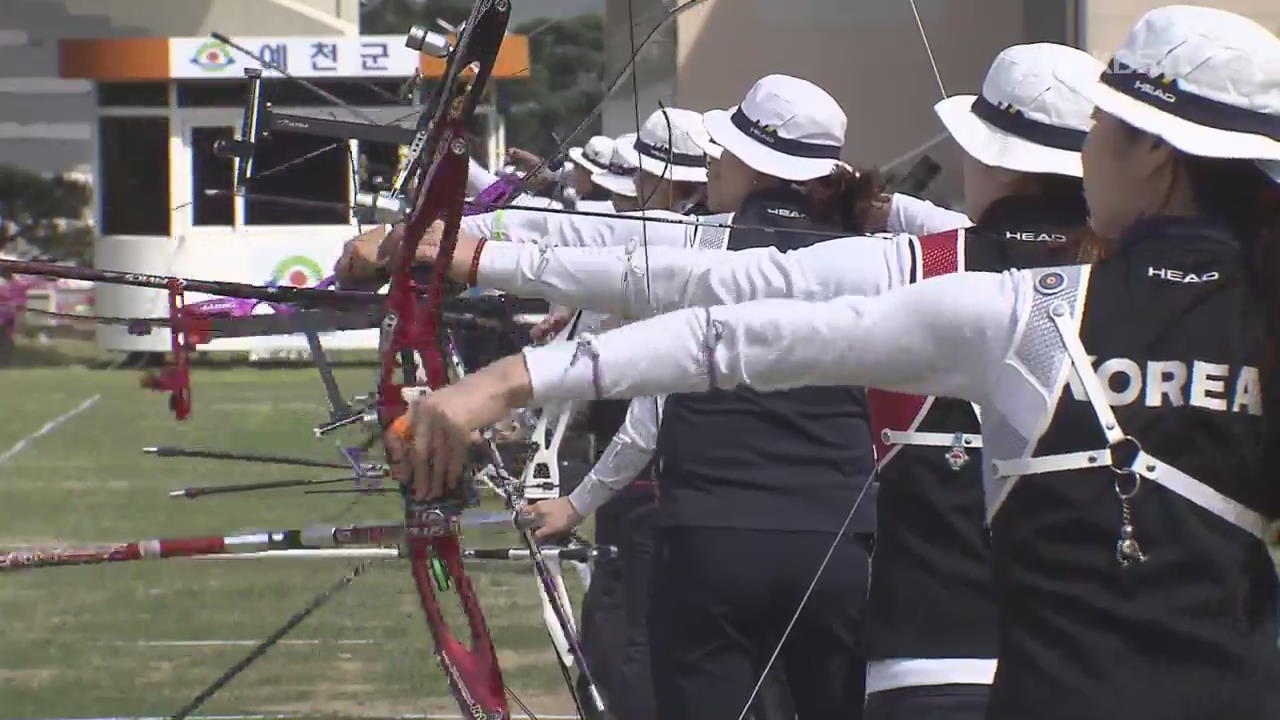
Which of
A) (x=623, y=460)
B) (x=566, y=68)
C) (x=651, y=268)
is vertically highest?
(x=566, y=68)

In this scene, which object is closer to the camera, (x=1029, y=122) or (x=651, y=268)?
(x=1029, y=122)

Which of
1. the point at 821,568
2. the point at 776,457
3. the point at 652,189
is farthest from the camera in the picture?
the point at 652,189

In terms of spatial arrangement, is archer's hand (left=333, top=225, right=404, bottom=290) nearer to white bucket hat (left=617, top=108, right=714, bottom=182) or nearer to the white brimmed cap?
the white brimmed cap

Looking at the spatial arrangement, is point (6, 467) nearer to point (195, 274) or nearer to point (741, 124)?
point (195, 274)

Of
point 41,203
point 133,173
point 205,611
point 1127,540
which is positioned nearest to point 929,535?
point 1127,540

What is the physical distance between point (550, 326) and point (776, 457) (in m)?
2.61

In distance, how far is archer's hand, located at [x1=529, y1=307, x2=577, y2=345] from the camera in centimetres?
652

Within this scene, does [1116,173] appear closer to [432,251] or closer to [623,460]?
[432,251]

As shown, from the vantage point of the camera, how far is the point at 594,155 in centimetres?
684

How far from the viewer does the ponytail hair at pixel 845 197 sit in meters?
4.12

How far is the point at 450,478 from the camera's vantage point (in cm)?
232

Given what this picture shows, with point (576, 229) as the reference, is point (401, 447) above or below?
below

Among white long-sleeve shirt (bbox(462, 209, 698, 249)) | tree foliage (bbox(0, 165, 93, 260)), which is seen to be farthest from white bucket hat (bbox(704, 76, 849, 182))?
tree foliage (bbox(0, 165, 93, 260))

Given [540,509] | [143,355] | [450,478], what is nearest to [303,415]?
[143,355]
